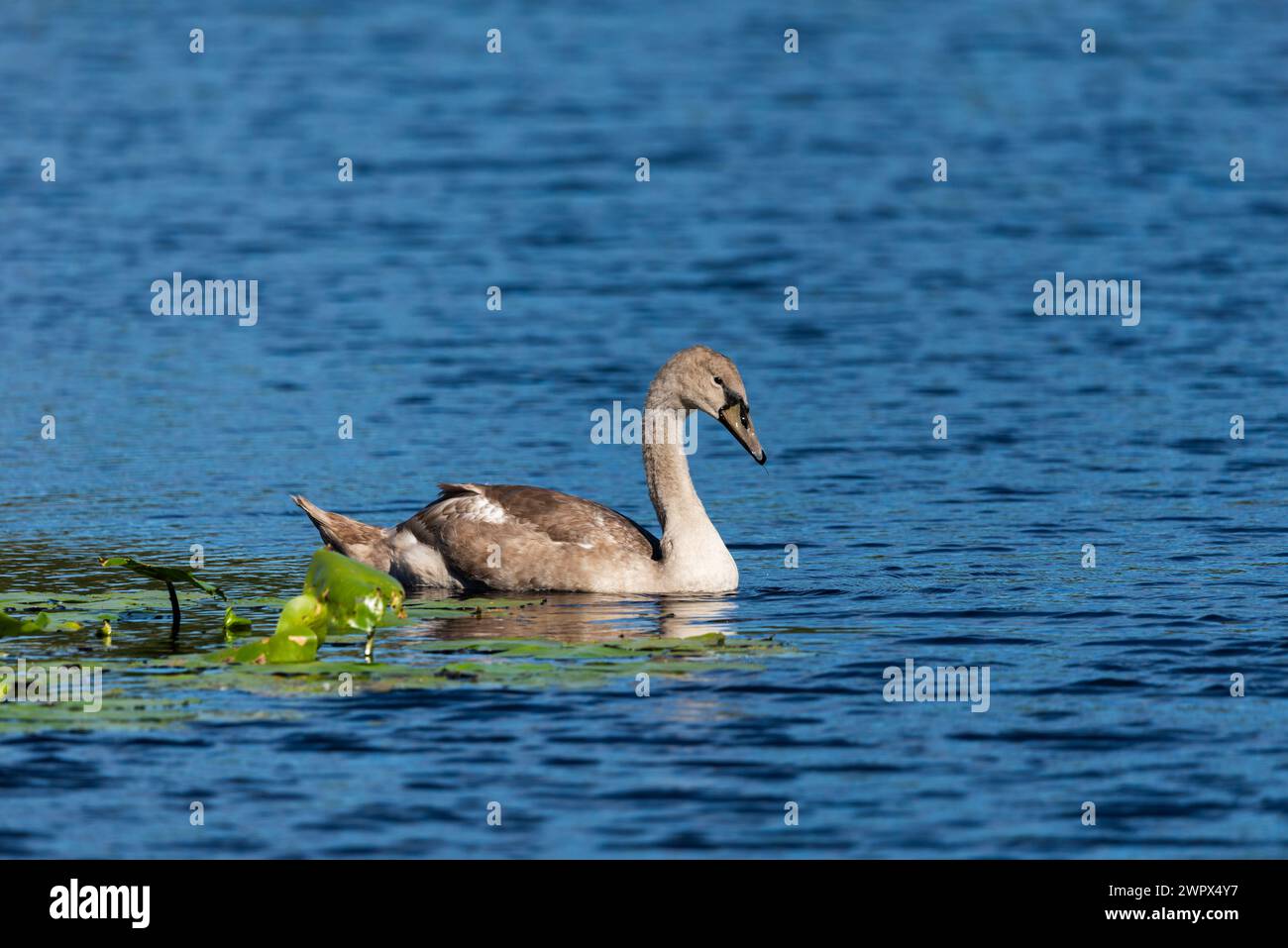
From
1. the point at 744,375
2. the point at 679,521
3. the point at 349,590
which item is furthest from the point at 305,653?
the point at 744,375

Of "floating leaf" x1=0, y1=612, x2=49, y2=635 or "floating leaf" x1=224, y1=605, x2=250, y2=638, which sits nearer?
"floating leaf" x1=0, y1=612, x2=49, y2=635

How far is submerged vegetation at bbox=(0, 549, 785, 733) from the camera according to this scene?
14469mm

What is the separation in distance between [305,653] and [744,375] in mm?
13160

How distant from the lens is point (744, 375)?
90.5 ft

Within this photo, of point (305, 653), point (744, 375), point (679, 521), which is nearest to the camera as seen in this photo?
point (305, 653)

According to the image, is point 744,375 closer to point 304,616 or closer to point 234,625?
point 234,625

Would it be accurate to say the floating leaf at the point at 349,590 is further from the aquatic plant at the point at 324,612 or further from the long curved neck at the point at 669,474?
the long curved neck at the point at 669,474

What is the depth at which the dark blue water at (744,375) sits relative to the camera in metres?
12.9

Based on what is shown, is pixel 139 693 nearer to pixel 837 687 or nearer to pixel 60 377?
pixel 837 687

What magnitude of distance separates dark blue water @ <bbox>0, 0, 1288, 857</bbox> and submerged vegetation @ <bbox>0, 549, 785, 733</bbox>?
0.91ft

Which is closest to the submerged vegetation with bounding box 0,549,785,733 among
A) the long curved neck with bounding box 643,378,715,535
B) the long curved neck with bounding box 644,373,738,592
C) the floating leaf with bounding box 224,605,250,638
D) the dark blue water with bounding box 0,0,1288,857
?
the floating leaf with bounding box 224,605,250,638

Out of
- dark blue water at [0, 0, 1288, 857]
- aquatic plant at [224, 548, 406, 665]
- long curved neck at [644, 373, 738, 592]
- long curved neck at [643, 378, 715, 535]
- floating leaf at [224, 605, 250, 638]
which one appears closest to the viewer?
dark blue water at [0, 0, 1288, 857]

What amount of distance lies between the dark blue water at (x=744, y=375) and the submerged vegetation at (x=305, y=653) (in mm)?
279

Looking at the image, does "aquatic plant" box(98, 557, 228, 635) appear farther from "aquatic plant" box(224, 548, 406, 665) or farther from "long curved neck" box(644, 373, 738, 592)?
"long curved neck" box(644, 373, 738, 592)
